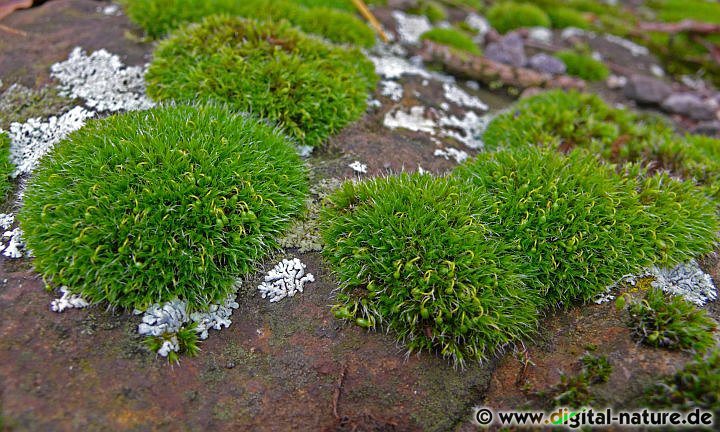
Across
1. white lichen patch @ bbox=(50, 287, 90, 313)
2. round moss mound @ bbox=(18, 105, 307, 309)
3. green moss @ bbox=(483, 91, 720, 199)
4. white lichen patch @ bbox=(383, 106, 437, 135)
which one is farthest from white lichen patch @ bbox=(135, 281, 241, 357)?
green moss @ bbox=(483, 91, 720, 199)

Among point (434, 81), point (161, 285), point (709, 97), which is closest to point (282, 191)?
point (161, 285)

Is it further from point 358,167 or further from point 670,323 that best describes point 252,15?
point 670,323

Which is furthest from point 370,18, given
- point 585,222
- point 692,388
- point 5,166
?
point 692,388

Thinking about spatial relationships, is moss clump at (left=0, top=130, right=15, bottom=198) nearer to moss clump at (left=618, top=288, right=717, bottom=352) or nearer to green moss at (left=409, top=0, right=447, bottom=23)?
moss clump at (left=618, top=288, right=717, bottom=352)

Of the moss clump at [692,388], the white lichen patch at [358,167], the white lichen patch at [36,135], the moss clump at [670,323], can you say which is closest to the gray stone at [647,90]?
the moss clump at [670,323]

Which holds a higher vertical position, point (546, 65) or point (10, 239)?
point (10, 239)

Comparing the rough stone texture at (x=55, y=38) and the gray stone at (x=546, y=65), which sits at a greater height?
the rough stone texture at (x=55, y=38)

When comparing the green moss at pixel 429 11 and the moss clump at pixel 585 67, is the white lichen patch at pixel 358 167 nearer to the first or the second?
the green moss at pixel 429 11
